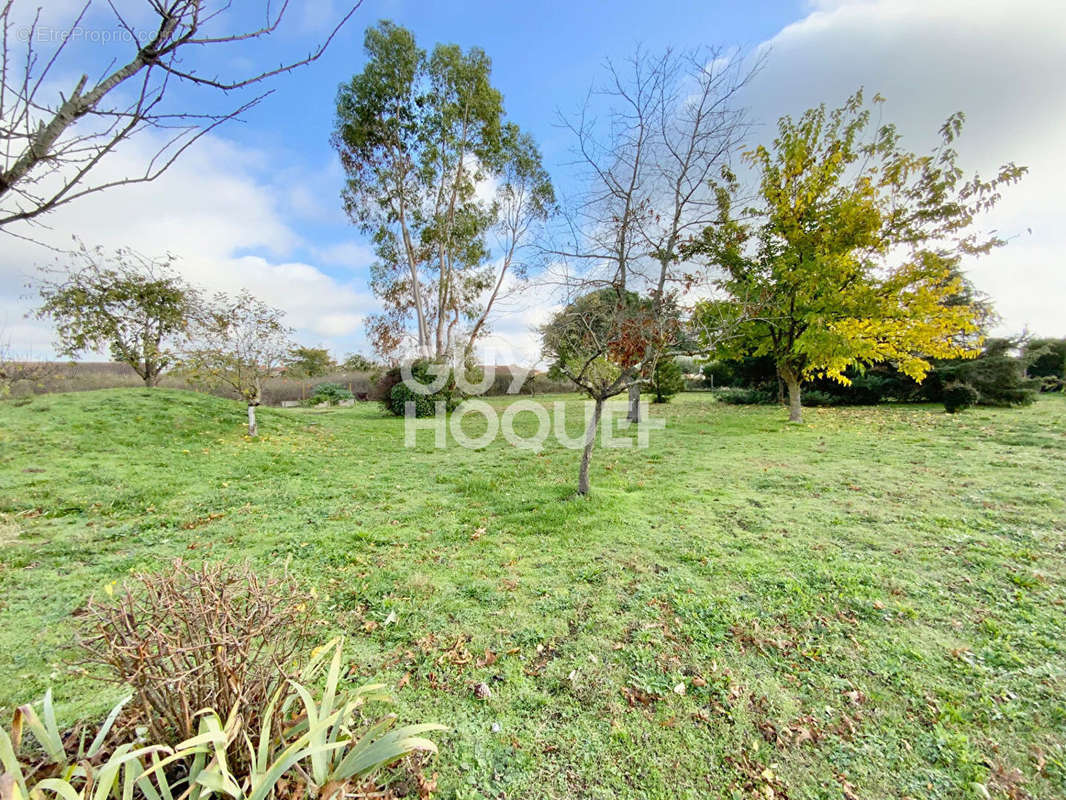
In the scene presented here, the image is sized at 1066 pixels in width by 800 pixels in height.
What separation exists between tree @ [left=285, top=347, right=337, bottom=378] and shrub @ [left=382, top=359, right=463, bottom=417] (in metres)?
2.69

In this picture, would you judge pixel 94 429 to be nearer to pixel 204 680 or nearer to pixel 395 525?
pixel 395 525

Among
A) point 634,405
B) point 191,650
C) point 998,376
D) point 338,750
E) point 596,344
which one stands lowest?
point 338,750

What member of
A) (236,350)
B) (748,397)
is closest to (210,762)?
(236,350)

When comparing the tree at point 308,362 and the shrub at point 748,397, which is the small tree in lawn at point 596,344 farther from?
the shrub at point 748,397

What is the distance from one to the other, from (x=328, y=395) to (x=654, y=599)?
1971 cm

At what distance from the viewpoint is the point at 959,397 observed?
952cm

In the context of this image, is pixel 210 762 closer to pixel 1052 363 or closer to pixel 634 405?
pixel 634 405

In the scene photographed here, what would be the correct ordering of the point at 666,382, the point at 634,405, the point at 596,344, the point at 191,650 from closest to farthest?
1. the point at 191,650
2. the point at 596,344
3. the point at 634,405
4. the point at 666,382

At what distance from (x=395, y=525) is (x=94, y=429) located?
7214 millimetres

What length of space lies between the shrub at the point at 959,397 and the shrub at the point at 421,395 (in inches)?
554

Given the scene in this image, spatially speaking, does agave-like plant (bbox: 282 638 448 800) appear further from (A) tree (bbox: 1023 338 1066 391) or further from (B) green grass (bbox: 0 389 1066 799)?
(A) tree (bbox: 1023 338 1066 391)

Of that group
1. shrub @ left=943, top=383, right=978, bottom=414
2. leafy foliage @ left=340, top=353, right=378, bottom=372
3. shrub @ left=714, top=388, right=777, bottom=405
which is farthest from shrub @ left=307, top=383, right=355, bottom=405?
shrub @ left=943, top=383, right=978, bottom=414

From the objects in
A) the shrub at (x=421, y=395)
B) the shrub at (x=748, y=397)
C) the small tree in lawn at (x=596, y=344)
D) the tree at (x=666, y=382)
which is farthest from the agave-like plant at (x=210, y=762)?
the shrub at (x=748, y=397)

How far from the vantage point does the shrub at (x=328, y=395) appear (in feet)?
61.6
